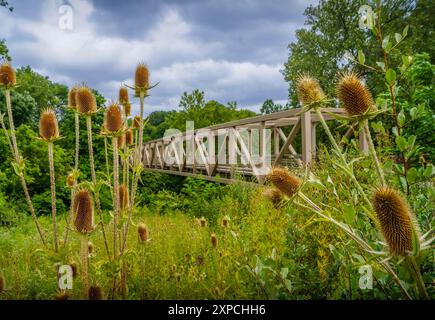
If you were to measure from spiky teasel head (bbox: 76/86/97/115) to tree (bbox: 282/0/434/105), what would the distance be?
14.1m

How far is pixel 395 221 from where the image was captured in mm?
1291

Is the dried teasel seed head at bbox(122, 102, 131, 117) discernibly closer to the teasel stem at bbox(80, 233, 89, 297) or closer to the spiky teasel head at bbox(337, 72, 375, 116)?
the teasel stem at bbox(80, 233, 89, 297)

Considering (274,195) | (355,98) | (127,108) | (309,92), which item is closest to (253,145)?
(127,108)

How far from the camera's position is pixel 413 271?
1395 mm

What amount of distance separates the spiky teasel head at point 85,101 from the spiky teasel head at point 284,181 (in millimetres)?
1186

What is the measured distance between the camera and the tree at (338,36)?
16.2 metres

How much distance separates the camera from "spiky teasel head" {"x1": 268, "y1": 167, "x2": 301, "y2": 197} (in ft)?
5.45

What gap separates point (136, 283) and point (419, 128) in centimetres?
349

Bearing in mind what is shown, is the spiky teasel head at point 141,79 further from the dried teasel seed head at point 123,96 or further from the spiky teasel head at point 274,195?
the spiky teasel head at point 274,195

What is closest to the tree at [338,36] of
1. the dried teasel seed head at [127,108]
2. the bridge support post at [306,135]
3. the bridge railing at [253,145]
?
the bridge railing at [253,145]

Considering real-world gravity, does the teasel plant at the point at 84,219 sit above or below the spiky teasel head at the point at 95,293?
above

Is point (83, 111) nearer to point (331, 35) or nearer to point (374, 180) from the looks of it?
point (374, 180)

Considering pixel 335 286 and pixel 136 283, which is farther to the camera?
pixel 136 283
